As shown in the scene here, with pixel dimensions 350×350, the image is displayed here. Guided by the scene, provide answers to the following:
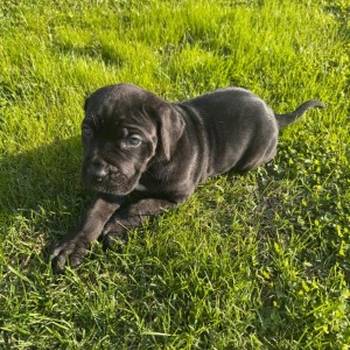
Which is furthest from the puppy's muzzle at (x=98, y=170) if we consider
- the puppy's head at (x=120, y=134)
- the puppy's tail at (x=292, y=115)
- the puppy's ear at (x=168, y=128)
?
the puppy's tail at (x=292, y=115)

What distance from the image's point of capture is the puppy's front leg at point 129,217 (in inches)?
128

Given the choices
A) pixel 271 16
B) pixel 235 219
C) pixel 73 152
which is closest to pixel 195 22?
pixel 271 16

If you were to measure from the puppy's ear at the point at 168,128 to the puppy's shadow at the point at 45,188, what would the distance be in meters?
0.80

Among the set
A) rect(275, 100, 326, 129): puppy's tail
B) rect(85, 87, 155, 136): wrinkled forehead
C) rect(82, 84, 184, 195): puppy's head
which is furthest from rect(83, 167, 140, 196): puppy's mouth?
rect(275, 100, 326, 129): puppy's tail

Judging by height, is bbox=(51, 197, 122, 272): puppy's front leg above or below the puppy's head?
below

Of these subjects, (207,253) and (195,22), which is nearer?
(207,253)

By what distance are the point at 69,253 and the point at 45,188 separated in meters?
0.69

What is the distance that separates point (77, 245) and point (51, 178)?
73cm

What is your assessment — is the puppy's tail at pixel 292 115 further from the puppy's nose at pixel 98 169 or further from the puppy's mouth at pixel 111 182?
the puppy's nose at pixel 98 169

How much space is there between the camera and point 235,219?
11.6 ft

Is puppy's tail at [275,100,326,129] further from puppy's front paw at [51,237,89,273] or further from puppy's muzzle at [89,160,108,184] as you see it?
puppy's front paw at [51,237,89,273]

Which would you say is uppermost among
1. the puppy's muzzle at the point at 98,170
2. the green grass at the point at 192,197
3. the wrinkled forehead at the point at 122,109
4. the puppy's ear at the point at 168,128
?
the wrinkled forehead at the point at 122,109

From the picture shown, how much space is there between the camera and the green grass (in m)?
2.87

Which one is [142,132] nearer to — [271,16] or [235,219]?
[235,219]
